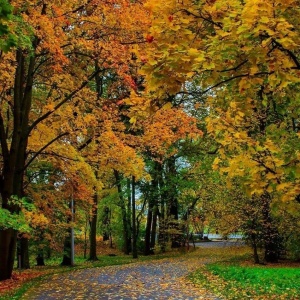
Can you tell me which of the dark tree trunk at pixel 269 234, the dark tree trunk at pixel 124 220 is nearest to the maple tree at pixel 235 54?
the dark tree trunk at pixel 269 234

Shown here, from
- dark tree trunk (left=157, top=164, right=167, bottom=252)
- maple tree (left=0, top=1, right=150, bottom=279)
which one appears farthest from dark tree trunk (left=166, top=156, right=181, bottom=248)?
maple tree (left=0, top=1, right=150, bottom=279)

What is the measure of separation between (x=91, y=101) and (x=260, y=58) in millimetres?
10665

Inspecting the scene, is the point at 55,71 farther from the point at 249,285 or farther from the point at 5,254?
the point at 249,285

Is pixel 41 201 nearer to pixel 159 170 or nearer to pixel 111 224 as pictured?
pixel 159 170

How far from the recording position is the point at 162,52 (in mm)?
4121

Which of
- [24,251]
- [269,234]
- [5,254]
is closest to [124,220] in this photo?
[24,251]

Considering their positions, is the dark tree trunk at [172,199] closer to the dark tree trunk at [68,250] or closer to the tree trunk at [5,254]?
the dark tree trunk at [68,250]

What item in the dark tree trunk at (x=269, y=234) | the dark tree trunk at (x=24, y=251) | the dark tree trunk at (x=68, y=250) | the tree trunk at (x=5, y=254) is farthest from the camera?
the dark tree trunk at (x=68, y=250)

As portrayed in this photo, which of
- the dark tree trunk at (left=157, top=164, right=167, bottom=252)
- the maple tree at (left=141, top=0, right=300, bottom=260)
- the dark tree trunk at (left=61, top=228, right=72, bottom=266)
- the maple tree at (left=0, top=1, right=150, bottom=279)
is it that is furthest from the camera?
the dark tree trunk at (left=157, top=164, right=167, bottom=252)

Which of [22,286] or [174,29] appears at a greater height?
[174,29]

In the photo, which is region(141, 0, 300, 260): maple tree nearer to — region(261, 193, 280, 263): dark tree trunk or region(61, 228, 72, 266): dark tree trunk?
region(261, 193, 280, 263): dark tree trunk

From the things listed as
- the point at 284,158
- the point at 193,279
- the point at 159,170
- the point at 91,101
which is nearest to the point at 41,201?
the point at 91,101

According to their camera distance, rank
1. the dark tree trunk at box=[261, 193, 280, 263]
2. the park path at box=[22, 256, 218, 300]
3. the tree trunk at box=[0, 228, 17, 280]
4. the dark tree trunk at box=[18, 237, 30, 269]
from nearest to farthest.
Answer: the park path at box=[22, 256, 218, 300] < the tree trunk at box=[0, 228, 17, 280] < the dark tree trunk at box=[261, 193, 280, 263] < the dark tree trunk at box=[18, 237, 30, 269]

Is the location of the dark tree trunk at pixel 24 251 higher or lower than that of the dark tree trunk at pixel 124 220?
lower
